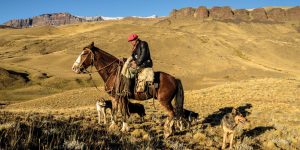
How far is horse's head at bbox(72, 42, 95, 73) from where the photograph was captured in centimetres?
1276

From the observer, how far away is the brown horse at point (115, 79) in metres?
12.5

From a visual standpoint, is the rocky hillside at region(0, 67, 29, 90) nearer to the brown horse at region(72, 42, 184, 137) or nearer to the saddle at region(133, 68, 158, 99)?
the brown horse at region(72, 42, 184, 137)

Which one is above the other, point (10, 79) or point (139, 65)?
point (139, 65)

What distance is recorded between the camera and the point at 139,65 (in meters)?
12.1

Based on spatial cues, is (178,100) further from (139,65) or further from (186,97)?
(186,97)

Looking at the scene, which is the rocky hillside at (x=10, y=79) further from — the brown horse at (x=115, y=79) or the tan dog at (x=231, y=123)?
the tan dog at (x=231, y=123)

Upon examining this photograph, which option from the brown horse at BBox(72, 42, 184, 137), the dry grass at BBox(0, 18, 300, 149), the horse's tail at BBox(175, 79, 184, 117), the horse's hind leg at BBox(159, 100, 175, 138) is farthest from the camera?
the horse's tail at BBox(175, 79, 184, 117)

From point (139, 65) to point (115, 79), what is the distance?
1237 mm

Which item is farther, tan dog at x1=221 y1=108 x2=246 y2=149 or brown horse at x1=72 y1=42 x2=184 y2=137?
brown horse at x1=72 y1=42 x2=184 y2=137

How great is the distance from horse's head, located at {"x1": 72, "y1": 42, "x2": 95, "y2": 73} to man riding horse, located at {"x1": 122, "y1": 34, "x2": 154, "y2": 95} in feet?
5.09

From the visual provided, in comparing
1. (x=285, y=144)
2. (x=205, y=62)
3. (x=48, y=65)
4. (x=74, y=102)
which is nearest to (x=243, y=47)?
(x=205, y=62)

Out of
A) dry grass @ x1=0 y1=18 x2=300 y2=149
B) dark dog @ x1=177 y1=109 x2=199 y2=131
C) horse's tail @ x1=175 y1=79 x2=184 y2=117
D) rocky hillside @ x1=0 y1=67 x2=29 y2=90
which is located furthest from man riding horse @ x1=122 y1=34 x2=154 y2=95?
rocky hillside @ x1=0 y1=67 x2=29 y2=90

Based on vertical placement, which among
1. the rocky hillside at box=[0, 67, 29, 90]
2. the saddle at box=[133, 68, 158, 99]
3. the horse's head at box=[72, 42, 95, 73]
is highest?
the horse's head at box=[72, 42, 95, 73]

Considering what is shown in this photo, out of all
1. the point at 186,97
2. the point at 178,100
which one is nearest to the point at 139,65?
the point at 178,100
